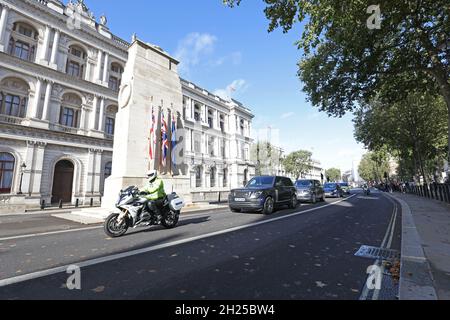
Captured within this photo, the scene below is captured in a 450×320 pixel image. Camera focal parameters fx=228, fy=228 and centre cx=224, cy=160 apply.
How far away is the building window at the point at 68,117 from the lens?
79.3 feet

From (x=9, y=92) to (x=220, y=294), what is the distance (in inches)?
1091

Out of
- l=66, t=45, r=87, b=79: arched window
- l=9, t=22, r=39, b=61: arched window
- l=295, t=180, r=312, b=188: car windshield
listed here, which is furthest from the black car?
l=9, t=22, r=39, b=61: arched window

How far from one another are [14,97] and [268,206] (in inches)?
995

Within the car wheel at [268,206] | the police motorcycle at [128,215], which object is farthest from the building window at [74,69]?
the car wheel at [268,206]

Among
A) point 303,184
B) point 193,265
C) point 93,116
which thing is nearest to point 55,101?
point 93,116

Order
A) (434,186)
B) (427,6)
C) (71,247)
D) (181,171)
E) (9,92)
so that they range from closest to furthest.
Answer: (71,247) < (427,6) < (181,171) < (434,186) < (9,92)

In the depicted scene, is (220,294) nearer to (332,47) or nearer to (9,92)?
(332,47)

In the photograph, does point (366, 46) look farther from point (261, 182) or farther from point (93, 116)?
point (93, 116)

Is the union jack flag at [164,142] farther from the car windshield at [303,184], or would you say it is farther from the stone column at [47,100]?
the stone column at [47,100]

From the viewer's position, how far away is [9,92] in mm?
20781

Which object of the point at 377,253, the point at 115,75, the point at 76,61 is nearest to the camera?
the point at 377,253

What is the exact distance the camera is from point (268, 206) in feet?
33.9

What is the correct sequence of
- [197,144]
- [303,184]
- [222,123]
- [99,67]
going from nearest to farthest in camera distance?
[303,184] → [99,67] → [197,144] → [222,123]
